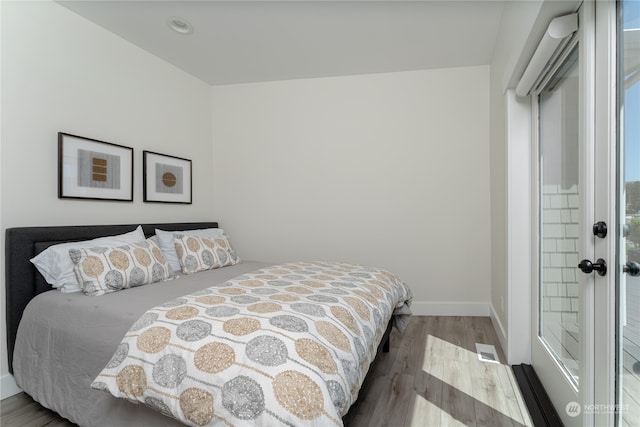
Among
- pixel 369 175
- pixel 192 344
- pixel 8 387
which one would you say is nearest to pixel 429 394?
pixel 192 344

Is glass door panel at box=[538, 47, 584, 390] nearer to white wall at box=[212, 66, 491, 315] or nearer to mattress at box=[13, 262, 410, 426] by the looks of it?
mattress at box=[13, 262, 410, 426]

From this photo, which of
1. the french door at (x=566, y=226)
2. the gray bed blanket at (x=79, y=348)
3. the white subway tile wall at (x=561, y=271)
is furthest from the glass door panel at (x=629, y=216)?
the gray bed blanket at (x=79, y=348)

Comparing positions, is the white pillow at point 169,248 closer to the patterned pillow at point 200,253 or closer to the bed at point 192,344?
the patterned pillow at point 200,253

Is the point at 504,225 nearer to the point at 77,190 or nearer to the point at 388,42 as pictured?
the point at 388,42

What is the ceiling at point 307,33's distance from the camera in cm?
249

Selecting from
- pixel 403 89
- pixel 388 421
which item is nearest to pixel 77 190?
pixel 388 421

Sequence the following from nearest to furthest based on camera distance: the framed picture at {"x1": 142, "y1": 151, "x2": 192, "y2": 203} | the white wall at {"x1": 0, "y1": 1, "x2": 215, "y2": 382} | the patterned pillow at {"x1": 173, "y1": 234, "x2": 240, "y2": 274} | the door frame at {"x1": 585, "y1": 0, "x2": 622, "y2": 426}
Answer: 1. the door frame at {"x1": 585, "y1": 0, "x2": 622, "y2": 426}
2. the white wall at {"x1": 0, "y1": 1, "x2": 215, "y2": 382}
3. the patterned pillow at {"x1": 173, "y1": 234, "x2": 240, "y2": 274}
4. the framed picture at {"x1": 142, "y1": 151, "x2": 192, "y2": 203}

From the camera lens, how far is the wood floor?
5.89ft

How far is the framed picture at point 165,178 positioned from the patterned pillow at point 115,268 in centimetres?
88

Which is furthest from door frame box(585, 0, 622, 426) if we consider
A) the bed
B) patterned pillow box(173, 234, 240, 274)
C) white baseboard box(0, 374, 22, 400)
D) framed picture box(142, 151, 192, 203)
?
framed picture box(142, 151, 192, 203)

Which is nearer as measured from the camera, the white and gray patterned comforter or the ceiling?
the white and gray patterned comforter

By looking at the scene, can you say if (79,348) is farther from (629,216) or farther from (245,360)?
(629,216)

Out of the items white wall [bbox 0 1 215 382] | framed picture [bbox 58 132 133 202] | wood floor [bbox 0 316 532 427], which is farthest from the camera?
framed picture [bbox 58 132 133 202]

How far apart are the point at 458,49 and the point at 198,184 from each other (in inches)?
119
